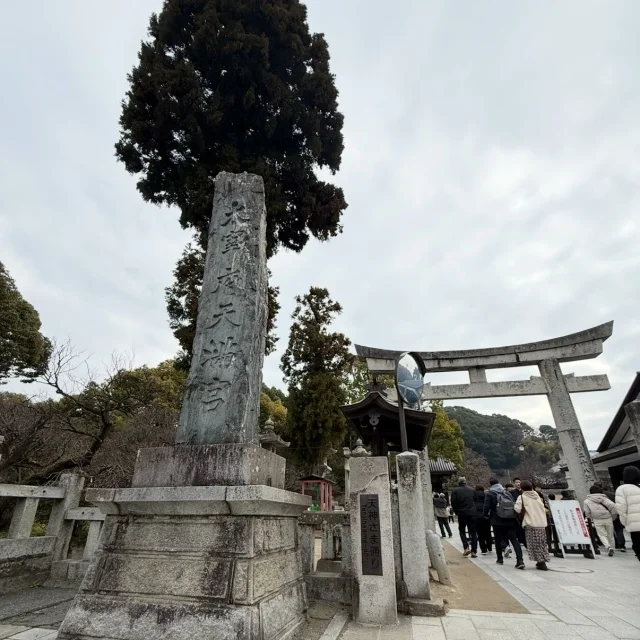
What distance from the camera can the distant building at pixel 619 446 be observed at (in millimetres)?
12438

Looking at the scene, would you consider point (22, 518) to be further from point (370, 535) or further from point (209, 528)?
point (370, 535)

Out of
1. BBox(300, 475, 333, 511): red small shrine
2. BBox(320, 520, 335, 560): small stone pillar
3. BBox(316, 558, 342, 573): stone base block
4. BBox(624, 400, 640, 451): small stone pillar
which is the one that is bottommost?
BBox(316, 558, 342, 573): stone base block

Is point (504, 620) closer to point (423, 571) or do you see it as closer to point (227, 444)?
point (423, 571)

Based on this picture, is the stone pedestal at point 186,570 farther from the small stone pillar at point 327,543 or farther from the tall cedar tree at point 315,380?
the tall cedar tree at point 315,380

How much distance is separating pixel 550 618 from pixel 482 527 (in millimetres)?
6333

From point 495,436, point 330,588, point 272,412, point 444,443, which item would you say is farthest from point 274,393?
point 495,436

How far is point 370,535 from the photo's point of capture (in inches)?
176

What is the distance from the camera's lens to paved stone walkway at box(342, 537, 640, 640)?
371 cm

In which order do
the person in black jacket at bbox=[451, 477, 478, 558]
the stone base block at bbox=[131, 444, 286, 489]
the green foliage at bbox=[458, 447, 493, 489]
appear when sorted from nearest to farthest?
1. the stone base block at bbox=[131, 444, 286, 489]
2. the person in black jacket at bbox=[451, 477, 478, 558]
3. the green foliage at bbox=[458, 447, 493, 489]

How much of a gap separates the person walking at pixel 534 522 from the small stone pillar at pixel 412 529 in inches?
137

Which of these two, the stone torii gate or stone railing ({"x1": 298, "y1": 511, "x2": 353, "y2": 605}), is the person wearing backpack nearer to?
stone railing ({"x1": 298, "y1": 511, "x2": 353, "y2": 605})

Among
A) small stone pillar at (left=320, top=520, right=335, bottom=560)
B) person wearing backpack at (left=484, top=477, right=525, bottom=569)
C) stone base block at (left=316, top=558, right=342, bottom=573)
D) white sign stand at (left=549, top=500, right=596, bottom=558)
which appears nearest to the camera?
stone base block at (left=316, top=558, right=342, bottom=573)

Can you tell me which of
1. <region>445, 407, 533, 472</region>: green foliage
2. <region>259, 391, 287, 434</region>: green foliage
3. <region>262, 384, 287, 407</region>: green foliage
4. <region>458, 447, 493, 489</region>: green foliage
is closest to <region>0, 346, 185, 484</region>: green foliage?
<region>259, 391, 287, 434</region>: green foliage

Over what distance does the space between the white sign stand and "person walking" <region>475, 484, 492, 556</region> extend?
1571 mm
